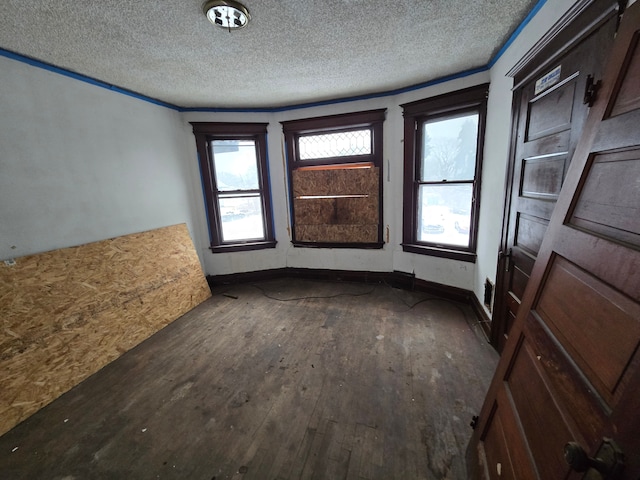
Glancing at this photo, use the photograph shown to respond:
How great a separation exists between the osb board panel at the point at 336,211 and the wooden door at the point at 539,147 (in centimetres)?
166

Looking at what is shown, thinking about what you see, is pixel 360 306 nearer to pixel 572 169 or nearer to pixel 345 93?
pixel 572 169

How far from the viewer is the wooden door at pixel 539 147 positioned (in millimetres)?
1171

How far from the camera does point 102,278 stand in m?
2.37

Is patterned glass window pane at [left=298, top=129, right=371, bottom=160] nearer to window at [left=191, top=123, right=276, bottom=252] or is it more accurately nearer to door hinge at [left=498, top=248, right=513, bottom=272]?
window at [left=191, top=123, right=276, bottom=252]

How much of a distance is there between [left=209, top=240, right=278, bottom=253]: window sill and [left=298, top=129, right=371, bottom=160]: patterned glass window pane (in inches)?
54.2

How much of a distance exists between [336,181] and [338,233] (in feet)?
2.43

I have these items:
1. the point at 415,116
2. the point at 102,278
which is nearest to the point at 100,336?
the point at 102,278

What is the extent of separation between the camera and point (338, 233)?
3604mm

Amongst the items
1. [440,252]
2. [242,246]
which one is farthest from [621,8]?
[242,246]

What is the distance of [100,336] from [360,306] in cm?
258

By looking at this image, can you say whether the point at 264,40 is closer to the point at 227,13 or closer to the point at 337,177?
the point at 227,13

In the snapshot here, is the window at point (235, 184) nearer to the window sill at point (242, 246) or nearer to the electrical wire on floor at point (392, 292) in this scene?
the window sill at point (242, 246)

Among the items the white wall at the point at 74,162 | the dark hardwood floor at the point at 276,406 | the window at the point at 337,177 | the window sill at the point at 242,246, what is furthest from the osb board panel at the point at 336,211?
the white wall at the point at 74,162

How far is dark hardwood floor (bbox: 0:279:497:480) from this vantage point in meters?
1.37
